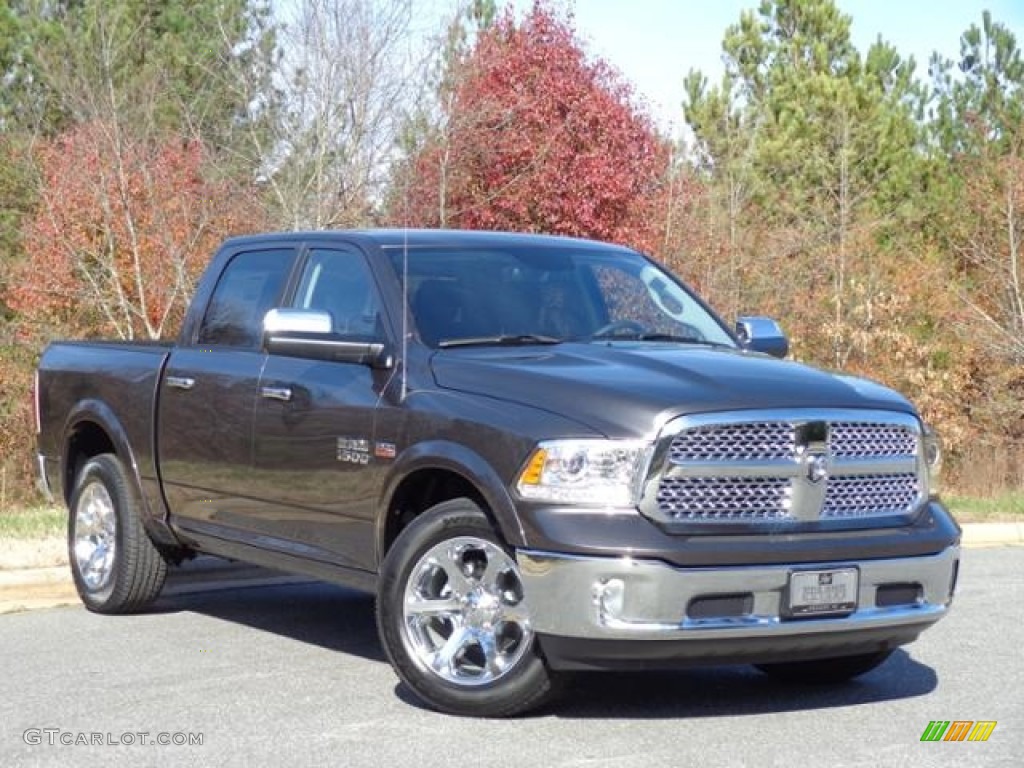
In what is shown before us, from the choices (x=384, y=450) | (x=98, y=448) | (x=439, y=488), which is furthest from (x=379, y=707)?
(x=98, y=448)

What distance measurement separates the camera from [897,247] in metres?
33.8

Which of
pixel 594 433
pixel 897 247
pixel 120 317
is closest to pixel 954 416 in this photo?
pixel 897 247

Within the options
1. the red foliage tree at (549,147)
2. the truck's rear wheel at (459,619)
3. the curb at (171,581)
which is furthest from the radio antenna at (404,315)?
the red foliage tree at (549,147)

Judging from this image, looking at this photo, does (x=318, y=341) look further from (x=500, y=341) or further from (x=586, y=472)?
(x=586, y=472)

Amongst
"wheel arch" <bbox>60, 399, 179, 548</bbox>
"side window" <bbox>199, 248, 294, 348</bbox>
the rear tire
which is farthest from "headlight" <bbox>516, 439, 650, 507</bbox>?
"wheel arch" <bbox>60, 399, 179, 548</bbox>

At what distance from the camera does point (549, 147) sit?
25.5m

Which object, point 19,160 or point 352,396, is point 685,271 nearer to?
point 19,160

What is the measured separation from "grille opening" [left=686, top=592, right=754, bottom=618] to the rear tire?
1337 millimetres

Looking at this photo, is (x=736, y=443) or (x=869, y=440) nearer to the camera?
(x=736, y=443)

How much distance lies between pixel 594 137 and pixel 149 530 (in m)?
18.3

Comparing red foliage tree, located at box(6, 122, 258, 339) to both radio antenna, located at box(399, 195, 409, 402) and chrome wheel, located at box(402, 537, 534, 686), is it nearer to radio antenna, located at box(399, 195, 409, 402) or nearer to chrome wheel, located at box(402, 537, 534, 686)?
radio antenna, located at box(399, 195, 409, 402)

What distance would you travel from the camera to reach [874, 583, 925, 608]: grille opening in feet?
23.1

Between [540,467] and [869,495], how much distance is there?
1.34m

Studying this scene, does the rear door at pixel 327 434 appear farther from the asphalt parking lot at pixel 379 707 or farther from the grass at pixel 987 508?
the grass at pixel 987 508
